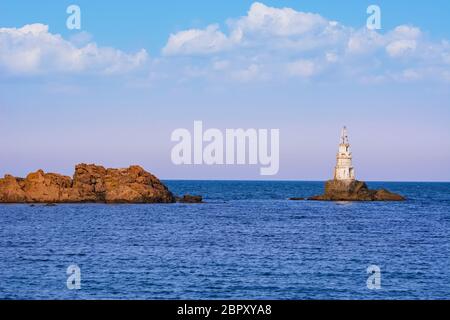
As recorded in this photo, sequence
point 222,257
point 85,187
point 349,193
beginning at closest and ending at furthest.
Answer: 1. point 222,257
2. point 85,187
3. point 349,193

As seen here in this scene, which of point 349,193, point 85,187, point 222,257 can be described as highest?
point 85,187

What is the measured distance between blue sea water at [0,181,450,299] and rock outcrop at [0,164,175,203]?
44008 mm

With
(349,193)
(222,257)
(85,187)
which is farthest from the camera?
(349,193)

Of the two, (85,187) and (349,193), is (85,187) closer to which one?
(85,187)

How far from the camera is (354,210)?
125312 mm

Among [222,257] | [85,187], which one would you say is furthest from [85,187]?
[222,257]

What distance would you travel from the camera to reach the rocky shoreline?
469 feet

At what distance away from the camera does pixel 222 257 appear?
56.1 meters

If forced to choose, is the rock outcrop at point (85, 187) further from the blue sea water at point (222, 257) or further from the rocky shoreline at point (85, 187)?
the blue sea water at point (222, 257)

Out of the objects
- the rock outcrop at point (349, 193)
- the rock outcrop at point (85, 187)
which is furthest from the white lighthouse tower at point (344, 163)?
the rock outcrop at point (85, 187)

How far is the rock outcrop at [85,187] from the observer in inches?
5625

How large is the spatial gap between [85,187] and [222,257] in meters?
94.0

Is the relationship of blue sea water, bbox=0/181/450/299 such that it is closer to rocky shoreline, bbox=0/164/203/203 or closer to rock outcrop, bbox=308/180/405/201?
rocky shoreline, bbox=0/164/203/203

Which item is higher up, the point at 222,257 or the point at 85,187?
the point at 85,187
